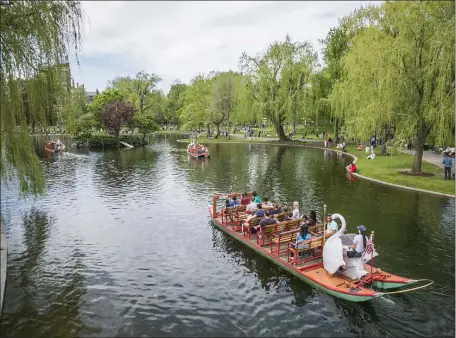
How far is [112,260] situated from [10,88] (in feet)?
27.1

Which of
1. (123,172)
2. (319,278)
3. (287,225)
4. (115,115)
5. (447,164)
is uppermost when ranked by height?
(115,115)

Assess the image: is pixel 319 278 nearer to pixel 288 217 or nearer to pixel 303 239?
pixel 303 239

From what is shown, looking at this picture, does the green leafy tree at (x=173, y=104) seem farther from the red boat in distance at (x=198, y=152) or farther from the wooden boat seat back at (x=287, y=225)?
the wooden boat seat back at (x=287, y=225)

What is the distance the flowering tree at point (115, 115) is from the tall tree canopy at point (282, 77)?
78.7 ft

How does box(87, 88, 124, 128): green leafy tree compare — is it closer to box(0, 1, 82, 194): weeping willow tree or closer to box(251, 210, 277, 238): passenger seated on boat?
box(0, 1, 82, 194): weeping willow tree

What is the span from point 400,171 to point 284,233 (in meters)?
A: 23.0

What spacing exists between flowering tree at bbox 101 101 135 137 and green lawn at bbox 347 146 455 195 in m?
43.1

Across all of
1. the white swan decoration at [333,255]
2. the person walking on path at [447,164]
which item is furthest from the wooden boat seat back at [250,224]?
the person walking on path at [447,164]

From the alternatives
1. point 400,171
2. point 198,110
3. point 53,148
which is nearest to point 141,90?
point 198,110

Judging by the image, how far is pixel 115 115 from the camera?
224ft

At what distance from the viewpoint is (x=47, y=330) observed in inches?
459

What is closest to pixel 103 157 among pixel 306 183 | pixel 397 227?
pixel 306 183

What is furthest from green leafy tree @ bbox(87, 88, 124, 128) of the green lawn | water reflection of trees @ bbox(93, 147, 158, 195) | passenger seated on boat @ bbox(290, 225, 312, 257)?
passenger seated on boat @ bbox(290, 225, 312, 257)

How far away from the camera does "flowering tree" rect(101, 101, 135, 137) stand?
6864 centimetres
